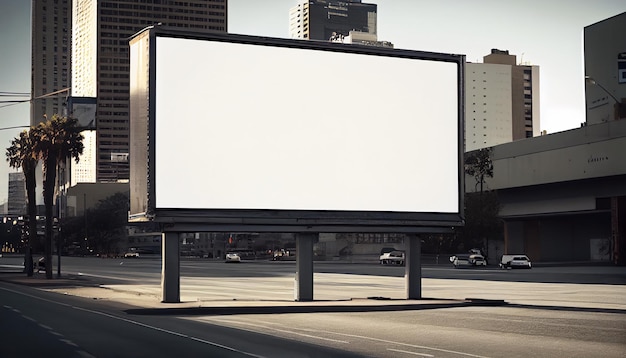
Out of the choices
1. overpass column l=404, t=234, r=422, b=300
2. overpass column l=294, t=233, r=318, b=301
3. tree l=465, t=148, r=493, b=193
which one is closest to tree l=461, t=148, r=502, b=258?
tree l=465, t=148, r=493, b=193

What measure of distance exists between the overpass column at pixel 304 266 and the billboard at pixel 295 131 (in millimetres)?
1128

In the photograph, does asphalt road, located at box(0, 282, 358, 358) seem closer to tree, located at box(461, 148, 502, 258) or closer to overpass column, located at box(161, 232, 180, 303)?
overpass column, located at box(161, 232, 180, 303)

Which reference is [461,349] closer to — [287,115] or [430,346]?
[430,346]

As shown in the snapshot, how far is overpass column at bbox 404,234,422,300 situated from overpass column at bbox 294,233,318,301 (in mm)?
4056

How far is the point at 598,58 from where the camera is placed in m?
116

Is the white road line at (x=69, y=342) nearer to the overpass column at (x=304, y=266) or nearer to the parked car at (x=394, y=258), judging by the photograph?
the overpass column at (x=304, y=266)

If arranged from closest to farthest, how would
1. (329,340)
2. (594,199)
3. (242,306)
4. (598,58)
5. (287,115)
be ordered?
(329,340)
(242,306)
(287,115)
(594,199)
(598,58)

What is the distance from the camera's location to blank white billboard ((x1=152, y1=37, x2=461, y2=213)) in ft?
112

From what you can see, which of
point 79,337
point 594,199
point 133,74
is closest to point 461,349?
point 79,337

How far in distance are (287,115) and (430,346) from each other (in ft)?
54.3

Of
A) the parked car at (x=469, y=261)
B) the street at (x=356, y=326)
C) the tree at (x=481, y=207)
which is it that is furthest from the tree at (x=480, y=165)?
the street at (x=356, y=326)

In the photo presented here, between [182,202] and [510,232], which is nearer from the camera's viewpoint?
[182,202]

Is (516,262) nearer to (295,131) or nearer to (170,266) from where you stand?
(295,131)

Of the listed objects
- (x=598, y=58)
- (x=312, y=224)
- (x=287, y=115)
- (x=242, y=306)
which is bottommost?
(x=242, y=306)
